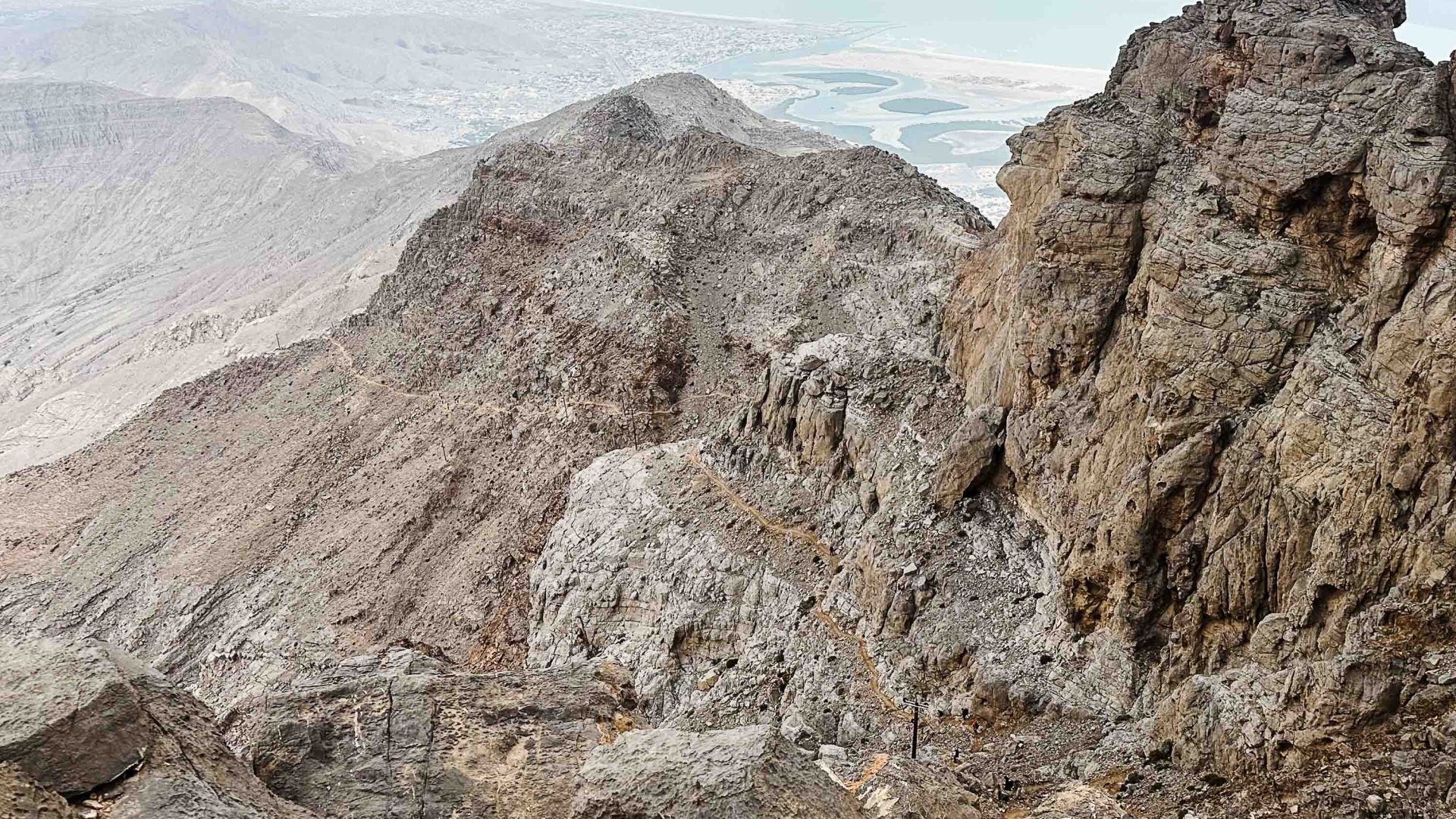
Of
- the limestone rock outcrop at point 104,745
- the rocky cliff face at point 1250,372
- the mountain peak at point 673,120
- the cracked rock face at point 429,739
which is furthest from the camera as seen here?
the mountain peak at point 673,120

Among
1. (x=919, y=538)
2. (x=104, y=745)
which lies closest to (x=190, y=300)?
(x=919, y=538)

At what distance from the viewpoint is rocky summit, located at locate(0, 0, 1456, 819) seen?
18.7 m

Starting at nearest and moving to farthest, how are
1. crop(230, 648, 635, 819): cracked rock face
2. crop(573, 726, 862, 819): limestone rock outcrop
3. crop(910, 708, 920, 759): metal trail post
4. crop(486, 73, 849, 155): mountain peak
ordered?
crop(573, 726, 862, 819): limestone rock outcrop, crop(230, 648, 635, 819): cracked rock face, crop(910, 708, 920, 759): metal trail post, crop(486, 73, 849, 155): mountain peak

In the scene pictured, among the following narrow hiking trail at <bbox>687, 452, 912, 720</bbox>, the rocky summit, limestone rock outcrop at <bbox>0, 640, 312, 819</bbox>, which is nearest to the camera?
limestone rock outcrop at <bbox>0, 640, 312, 819</bbox>

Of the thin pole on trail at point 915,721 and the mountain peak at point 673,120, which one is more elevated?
the mountain peak at point 673,120

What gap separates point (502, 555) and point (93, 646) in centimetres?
3758

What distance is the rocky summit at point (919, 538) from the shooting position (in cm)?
1870

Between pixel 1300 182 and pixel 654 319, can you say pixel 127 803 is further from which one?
pixel 654 319

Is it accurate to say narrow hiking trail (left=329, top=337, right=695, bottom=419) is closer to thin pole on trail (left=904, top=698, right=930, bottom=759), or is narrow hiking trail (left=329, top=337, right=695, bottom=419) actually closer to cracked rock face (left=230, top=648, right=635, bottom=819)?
thin pole on trail (left=904, top=698, right=930, bottom=759)

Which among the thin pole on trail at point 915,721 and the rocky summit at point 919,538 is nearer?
the rocky summit at point 919,538

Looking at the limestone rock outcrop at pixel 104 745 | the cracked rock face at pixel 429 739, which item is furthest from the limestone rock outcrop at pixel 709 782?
the limestone rock outcrop at pixel 104 745

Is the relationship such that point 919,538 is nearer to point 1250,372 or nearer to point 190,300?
point 1250,372

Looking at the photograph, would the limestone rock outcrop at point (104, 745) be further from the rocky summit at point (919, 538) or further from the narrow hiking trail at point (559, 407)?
the narrow hiking trail at point (559, 407)

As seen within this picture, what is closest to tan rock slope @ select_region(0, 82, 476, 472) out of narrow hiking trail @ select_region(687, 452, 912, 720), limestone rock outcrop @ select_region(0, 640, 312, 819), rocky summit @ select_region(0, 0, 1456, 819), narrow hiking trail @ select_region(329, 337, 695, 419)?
narrow hiking trail @ select_region(329, 337, 695, 419)
